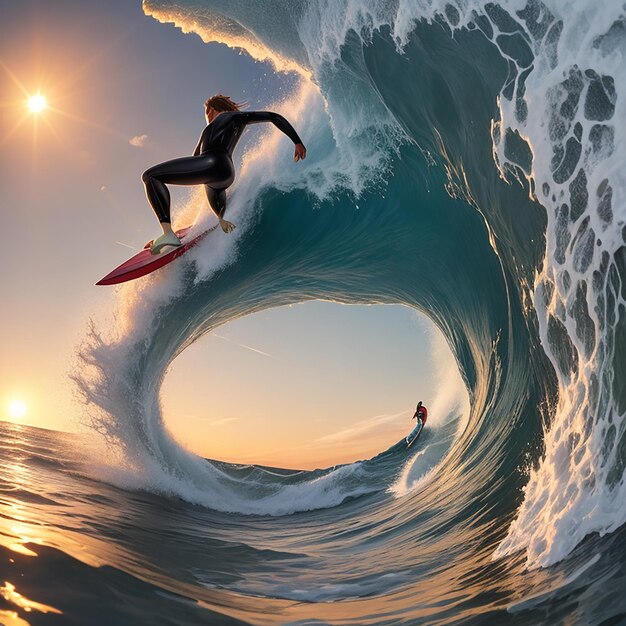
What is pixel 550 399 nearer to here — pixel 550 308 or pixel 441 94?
pixel 550 308

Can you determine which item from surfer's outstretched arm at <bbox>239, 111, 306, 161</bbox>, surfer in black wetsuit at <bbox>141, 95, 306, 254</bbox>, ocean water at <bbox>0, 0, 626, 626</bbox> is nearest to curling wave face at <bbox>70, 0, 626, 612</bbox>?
ocean water at <bbox>0, 0, 626, 626</bbox>

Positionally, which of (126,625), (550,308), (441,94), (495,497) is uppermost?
(441,94)

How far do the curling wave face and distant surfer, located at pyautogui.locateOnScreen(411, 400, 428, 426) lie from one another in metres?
2.19

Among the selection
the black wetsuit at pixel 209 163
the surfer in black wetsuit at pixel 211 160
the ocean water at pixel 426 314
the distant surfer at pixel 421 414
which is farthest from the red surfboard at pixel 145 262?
the distant surfer at pixel 421 414

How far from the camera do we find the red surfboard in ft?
23.6

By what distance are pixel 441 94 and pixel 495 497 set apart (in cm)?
413

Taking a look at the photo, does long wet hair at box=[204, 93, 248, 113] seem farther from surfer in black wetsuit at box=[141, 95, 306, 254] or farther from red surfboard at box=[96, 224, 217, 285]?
red surfboard at box=[96, 224, 217, 285]

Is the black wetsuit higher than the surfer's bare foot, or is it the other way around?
the black wetsuit

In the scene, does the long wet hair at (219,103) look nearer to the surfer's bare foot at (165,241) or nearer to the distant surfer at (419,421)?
the surfer's bare foot at (165,241)

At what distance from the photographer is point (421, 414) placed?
45.7ft

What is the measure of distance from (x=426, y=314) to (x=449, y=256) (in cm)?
184

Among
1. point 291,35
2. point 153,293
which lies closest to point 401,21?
point 291,35

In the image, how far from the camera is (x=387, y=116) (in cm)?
778

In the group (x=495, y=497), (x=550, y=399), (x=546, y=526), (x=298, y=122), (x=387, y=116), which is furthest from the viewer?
(x=298, y=122)
